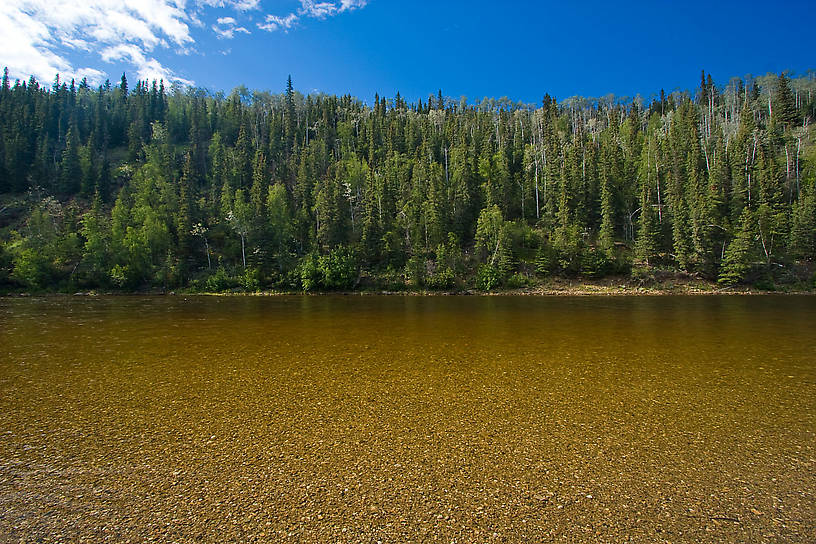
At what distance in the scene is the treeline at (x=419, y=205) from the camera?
176ft

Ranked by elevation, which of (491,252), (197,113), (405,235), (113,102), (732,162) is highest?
(113,102)

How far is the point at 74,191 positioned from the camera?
8588 centimetres

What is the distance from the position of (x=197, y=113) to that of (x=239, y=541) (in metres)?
137

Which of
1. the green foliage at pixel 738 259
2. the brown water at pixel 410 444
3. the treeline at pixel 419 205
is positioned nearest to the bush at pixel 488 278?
the treeline at pixel 419 205

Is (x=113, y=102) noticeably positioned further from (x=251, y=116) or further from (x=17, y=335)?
A: (x=17, y=335)

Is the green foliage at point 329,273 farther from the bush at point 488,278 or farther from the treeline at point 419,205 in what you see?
the bush at point 488,278

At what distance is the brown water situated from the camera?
4.55m

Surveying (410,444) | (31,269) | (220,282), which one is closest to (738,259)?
(410,444)

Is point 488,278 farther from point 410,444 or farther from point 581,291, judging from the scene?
point 410,444

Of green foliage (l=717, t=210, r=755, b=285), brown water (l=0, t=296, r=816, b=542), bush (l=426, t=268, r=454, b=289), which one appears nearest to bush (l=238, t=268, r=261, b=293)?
bush (l=426, t=268, r=454, b=289)

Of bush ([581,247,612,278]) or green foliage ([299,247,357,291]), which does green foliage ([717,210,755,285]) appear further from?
green foliage ([299,247,357,291])

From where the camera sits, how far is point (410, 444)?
21.9ft

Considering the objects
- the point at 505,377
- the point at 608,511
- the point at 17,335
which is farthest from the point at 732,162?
the point at 17,335

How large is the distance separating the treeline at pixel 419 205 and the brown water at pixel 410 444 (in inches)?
1637
